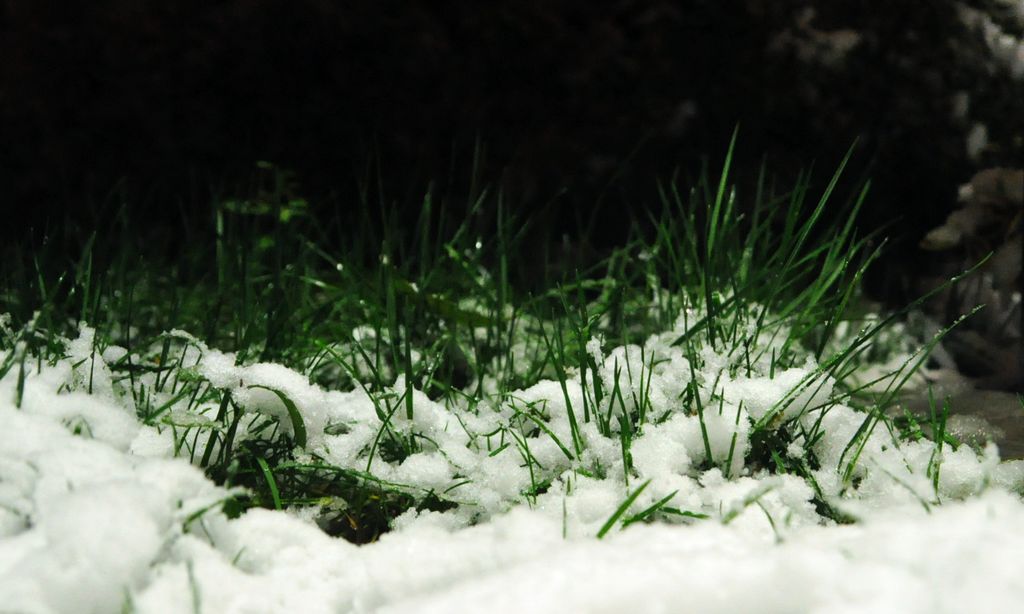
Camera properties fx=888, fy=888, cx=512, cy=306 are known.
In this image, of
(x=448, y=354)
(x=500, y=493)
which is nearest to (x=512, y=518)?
(x=500, y=493)

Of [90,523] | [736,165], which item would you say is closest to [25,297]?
[90,523]

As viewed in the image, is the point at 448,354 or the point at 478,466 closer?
the point at 478,466

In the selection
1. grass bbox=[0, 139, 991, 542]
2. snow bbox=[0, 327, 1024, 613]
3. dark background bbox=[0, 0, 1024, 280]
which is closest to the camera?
snow bbox=[0, 327, 1024, 613]

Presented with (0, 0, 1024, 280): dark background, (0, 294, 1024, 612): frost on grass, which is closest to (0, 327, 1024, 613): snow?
(0, 294, 1024, 612): frost on grass

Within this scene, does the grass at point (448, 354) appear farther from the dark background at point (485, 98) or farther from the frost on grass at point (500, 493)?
the dark background at point (485, 98)

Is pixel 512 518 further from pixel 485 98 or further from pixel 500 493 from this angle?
pixel 485 98

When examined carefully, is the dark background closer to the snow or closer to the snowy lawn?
the snowy lawn

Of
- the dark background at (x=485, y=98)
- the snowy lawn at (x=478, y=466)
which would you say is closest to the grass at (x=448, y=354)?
the snowy lawn at (x=478, y=466)
